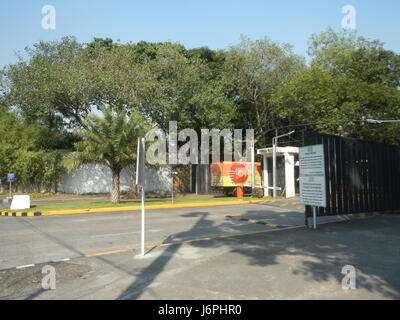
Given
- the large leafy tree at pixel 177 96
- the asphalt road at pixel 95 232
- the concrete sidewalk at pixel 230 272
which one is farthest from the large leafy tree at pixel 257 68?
the concrete sidewalk at pixel 230 272

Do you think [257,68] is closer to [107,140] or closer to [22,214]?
[107,140]

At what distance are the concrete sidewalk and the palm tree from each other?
33.0 ft

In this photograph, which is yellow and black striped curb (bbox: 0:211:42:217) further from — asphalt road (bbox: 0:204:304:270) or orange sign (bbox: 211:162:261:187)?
orange sign (bbox: 211:162:261:187)

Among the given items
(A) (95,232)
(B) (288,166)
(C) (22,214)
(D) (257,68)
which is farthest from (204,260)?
(D) (257,68)

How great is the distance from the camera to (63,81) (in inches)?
882

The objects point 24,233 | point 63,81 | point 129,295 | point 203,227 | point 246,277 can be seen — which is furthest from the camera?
point 63,81

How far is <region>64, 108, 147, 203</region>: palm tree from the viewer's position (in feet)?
56.1

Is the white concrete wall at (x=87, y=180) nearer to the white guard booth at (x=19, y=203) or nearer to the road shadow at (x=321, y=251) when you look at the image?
the white guard booth at (x=19, y=203)

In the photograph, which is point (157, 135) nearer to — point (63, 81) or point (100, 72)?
point (100, 72)

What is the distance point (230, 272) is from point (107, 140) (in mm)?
12999

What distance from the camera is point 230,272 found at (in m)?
5.59

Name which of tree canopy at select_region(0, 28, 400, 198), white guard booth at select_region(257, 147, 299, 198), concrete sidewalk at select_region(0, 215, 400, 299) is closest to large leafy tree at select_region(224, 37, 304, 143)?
tree canopy at select_region(0, 28, 400, 198)
